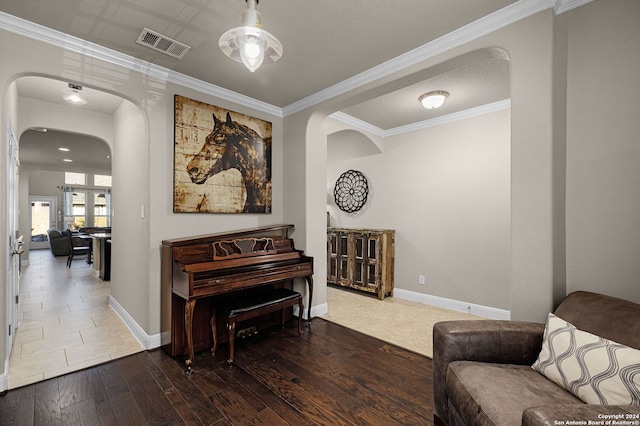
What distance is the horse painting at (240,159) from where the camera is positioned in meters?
3.01

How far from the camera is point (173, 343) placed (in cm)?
255

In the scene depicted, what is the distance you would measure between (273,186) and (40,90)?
2814mm

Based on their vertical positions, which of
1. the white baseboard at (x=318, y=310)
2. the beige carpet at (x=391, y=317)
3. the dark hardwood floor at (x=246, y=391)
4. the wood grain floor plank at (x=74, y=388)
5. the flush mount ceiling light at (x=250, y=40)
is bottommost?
the beige carpet at (x=391, y=317)

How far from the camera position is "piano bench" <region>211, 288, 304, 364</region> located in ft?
7.95

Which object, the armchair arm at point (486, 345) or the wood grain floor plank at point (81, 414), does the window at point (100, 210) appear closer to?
the wood grain floor plank at point (81, 414)

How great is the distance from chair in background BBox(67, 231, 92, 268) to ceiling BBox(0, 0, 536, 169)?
5.26 meters

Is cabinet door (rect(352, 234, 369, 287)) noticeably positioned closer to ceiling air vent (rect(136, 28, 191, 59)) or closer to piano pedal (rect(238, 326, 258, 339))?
piano pedal (rect(238, 326, 258, 339))

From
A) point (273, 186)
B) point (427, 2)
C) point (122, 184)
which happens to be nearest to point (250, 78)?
point (273, 186)

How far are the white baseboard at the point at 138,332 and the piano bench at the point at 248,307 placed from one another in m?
0.57

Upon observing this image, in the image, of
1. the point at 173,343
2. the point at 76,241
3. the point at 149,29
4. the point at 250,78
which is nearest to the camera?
the point at 149,29

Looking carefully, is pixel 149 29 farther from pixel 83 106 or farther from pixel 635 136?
pixel 635 136

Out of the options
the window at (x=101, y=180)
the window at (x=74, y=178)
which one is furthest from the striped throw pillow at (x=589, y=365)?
the window at (x=74, y=178)

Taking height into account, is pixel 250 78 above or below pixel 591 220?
above

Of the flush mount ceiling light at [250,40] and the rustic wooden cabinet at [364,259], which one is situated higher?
the flush mount ceiling light at [250,40]
